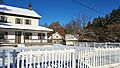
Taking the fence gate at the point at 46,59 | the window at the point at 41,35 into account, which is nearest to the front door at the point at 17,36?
the window at the point at 41,35

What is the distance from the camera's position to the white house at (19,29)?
30969 millimetres

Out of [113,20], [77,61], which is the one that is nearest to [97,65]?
[77,61]

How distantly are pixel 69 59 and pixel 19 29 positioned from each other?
24.7 metres

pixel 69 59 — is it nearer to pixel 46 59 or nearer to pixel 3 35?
pixel 46 59

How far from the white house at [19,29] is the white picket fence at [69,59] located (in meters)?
22.4

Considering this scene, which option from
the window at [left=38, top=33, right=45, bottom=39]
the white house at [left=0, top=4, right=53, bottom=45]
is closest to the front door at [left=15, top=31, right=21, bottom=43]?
the white house at [left=0, top=4, right=53, bottom=45]

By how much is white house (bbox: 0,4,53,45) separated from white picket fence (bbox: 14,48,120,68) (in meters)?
22.4

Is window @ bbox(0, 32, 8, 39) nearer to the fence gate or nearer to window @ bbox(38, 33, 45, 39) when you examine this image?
window @ bbox(38, 33, 45, 39)

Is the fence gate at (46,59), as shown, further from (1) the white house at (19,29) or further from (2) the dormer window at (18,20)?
(2) the dormer window at (18,20)

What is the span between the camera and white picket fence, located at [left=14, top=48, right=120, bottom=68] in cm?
636

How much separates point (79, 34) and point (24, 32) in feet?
115

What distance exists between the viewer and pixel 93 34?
193 ft

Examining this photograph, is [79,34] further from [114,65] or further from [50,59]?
[50,59]

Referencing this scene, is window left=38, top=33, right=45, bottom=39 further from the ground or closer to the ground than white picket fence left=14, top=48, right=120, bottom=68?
further from the ground
